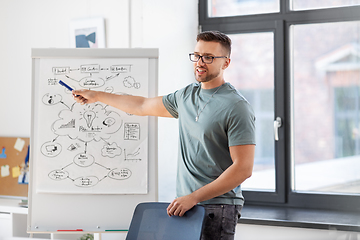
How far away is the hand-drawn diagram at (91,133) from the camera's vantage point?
6.74ft

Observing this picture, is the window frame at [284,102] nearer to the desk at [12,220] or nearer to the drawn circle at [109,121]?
the drawn circle at [109,121]

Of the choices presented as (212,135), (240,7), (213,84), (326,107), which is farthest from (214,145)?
(240,7)

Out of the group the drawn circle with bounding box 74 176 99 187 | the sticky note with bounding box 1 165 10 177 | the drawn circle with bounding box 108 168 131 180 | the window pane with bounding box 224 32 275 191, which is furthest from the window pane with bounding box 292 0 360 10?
the sticky note with bounding box 1 165 10 177

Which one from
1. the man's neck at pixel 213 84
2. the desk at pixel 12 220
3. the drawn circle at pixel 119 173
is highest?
the man's neck at pixel 213 84

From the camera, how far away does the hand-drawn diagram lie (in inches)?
80.9

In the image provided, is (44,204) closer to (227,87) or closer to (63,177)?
(63,177)

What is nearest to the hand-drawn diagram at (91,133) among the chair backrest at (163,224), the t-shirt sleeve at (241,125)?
the chair backrest at (163,224)

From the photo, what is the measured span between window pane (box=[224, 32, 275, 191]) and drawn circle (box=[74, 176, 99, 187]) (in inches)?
48.8

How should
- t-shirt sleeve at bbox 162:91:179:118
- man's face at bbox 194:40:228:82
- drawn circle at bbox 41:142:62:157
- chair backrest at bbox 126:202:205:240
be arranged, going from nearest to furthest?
1. chair backrest at bbox 126:202:205:240
2. man's face at bbox 194:40:228:82
3. t-shirt sleeve at bbox 162:91:179:118
4. drawn circle at bbox 41:142:62:157

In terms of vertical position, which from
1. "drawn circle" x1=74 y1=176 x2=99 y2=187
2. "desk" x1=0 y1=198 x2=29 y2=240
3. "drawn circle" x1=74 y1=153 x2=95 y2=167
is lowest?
"desk" x1=0 y1=198 x2=29 y2=240

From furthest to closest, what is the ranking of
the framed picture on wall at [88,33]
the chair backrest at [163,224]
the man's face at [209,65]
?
the framed picture on wall at [88,33] → the man's face at [209,65] → the chair backrest at [163,224]

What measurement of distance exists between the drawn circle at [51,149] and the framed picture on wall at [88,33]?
104cm

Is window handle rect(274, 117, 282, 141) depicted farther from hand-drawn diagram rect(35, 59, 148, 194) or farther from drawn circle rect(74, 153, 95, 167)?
drawn circle rect(74, 153, 95, 167)

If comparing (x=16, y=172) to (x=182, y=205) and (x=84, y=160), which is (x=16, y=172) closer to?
(x=84, y=160)
